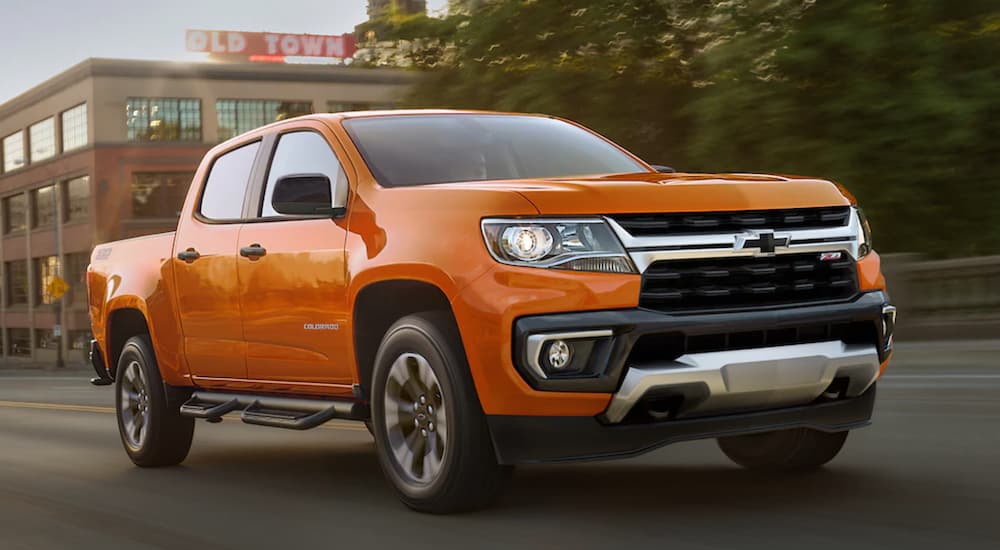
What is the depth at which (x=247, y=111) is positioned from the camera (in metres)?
71.9

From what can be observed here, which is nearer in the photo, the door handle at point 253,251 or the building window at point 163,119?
the door handle at point 253,251

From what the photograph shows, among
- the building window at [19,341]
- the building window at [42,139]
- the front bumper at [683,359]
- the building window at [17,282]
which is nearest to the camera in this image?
the front bumper at [683,359]

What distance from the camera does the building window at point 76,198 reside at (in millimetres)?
69625

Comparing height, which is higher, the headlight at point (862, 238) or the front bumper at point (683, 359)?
the headlight at point (862, 238)

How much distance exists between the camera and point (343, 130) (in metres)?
6.79

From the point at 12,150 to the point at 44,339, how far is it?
538 inches

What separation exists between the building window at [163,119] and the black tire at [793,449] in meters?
65.1

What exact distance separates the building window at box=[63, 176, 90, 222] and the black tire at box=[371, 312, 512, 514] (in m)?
66.2

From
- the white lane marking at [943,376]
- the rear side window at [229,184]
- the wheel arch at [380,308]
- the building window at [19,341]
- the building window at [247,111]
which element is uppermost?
the building window at [247,111]

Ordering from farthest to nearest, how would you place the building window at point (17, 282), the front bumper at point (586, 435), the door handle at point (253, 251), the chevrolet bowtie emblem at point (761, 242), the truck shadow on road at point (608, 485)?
the building window at point (17, 282), the door handle at point (253, 251), the truck shadow on road at point (608, 485), the chevrolet bowtie emblem at point (761, 242), the front bumper at point (586, 435)

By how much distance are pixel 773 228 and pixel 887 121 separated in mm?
14446

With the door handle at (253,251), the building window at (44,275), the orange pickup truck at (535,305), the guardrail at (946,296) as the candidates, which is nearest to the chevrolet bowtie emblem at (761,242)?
the orange pickup truck at (535,305)

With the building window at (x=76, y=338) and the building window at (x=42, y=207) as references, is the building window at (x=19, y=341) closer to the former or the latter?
the building window at (x=42, y=207)

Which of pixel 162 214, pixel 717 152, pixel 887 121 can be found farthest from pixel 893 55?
pixel 162 214
